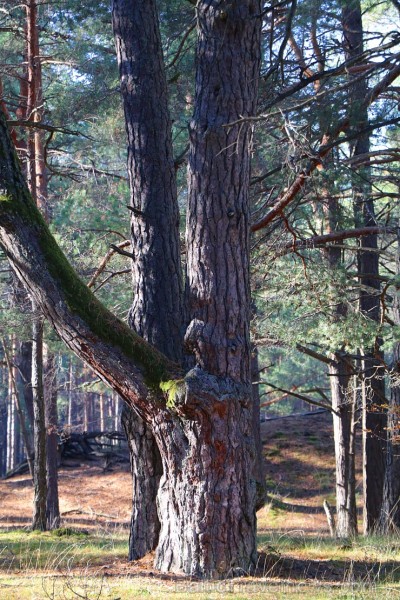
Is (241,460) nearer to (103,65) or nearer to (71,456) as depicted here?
(103,65)

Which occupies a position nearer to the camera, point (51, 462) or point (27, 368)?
point (51, 462)

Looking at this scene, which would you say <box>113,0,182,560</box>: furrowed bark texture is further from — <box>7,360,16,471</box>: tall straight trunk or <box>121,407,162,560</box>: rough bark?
<box>7,360,16,471</box>: tall straight trunk

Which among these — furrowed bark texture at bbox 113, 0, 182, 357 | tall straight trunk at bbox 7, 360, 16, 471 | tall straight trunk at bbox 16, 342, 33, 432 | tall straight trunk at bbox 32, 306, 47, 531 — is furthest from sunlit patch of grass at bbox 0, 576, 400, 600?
tall straight trunk at bbox 7, 360, 16, 471

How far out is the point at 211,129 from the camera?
5.82 meters

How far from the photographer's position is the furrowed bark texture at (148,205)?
20.4ft

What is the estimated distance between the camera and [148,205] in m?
6.61

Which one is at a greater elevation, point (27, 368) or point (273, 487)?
point (27, 368)

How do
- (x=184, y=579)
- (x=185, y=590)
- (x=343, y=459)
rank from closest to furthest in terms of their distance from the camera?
1. (x=185, y=590)
2. (x=184, y=579)
3. (x=343, y=459)

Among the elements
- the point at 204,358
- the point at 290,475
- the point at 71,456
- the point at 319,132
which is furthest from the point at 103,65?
the point at 71,456

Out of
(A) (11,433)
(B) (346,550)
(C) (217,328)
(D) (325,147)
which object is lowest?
(A) (11,433)

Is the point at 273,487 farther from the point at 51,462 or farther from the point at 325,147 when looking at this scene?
the point at 325,147

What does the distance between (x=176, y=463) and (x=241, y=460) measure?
0.53m

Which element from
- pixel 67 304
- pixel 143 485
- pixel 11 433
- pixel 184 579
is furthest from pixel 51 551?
A: pixel 11 433

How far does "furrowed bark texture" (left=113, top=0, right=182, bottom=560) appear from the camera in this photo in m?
6.23
